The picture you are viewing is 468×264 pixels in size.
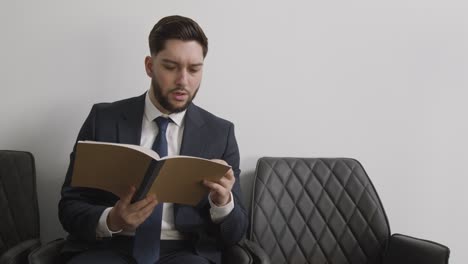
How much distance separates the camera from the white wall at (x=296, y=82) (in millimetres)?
1871

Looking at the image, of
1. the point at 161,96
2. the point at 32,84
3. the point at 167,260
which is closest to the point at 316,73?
the point at 161,96

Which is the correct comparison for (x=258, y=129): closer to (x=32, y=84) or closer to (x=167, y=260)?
(x=167, y=260)

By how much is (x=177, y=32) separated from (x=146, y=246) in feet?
2.44

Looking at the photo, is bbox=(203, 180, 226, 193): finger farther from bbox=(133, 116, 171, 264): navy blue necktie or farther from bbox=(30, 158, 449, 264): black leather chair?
bbox=(30, 158, 449, 264): black leather chair

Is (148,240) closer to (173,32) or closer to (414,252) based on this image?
(173,32)

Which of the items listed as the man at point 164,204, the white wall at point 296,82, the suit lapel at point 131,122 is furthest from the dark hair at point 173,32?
the white wall at point 296,82

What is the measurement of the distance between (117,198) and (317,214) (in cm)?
90

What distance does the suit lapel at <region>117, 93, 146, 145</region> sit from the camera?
1.53 meters

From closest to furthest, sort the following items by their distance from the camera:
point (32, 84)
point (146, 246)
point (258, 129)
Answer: point (146, 246) → point (32, 84) → point (258, 129)

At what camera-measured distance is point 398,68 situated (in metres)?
2.08

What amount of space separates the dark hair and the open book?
469mm

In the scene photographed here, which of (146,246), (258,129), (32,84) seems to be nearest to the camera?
(146,246)

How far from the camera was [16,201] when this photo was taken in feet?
5.59

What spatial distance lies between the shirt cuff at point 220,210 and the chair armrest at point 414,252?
784mm
